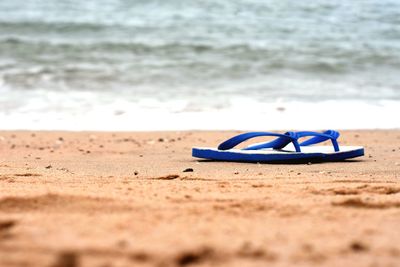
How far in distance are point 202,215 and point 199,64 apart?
24.8 ft

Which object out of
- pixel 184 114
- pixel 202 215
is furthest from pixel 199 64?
pixel 202 215

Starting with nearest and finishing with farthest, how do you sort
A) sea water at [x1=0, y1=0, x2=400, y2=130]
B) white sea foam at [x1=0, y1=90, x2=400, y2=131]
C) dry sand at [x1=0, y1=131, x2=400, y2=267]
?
dry sand at [x1=0, y1=131, x2=400, y2=267] < white sea foam at [x1=0, y1=90, x2=400, y2=131] < sea water at [x1=0, y1=0, x2=400, y2=130]

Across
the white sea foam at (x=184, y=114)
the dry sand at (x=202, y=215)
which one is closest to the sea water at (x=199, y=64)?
the white sea foam at (x=184, y=114)

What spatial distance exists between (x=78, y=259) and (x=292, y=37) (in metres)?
10.1

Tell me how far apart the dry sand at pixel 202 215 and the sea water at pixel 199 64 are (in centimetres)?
271

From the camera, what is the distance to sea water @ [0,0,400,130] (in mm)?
6891

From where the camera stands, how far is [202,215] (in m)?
2.37

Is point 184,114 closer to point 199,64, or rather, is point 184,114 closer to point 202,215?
point 199,64

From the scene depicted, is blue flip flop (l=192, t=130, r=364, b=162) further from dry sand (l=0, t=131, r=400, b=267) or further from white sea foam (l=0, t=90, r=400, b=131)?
white sea foam (l=0, t=90, r=400, b=131)

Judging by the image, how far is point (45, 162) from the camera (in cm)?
447

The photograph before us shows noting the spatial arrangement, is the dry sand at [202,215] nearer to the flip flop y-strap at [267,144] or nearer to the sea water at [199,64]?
the flip flop y-strap at [267,144]

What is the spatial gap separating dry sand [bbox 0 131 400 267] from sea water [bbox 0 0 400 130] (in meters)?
2.71

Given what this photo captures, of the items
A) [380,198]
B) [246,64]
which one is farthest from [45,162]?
[246,64]

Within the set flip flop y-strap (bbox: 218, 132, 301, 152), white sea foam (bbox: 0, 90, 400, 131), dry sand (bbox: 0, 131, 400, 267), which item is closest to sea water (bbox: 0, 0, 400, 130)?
white sea foam (bbox: 0, 90, 400, 131)
